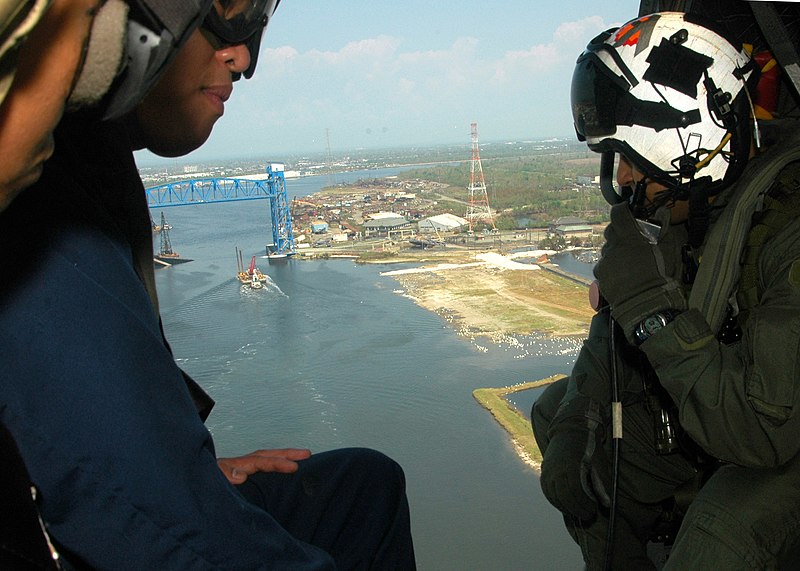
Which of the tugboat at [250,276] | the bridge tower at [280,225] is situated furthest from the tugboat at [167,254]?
the bridge tower at [280,225]

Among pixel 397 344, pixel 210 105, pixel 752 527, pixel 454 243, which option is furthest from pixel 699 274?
pixel 454 243

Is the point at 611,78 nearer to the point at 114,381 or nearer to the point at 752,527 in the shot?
the point at 752,527

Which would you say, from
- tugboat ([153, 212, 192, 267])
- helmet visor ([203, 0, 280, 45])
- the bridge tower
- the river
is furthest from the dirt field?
helmet visor ([203, 0, 280, 45])

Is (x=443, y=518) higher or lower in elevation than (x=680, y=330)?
lower

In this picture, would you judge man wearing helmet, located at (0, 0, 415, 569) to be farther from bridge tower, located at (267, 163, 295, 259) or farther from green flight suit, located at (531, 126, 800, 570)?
bridge tower, located at (267, 163, 295, 259)

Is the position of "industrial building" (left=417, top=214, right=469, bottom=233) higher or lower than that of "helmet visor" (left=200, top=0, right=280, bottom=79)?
lower

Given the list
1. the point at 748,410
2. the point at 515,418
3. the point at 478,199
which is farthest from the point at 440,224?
the point at 748,410

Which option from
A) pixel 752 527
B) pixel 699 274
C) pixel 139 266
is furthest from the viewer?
pixel 699 274
